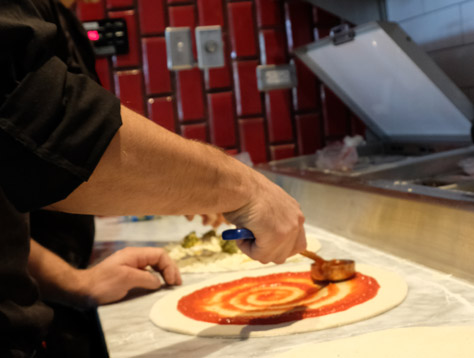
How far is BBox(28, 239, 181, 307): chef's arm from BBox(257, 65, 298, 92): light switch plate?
1.72 metres

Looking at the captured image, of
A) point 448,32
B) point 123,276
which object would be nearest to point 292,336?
point 123,276

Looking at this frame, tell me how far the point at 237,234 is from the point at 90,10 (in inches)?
89.8

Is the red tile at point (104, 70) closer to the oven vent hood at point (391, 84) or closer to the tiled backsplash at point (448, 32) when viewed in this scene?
→ the oven vent hood at point (391, 84)

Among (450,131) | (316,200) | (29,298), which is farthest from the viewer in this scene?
(450,131)

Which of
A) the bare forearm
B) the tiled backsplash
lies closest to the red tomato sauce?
the bare forearm

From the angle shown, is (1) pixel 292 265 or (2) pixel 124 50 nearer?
(1) pixel 292 265

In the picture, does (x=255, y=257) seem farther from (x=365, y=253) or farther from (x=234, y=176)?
A: (x=365, y=253)

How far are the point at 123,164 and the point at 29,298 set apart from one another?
0.51 metres

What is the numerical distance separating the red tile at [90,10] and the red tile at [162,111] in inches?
19.7

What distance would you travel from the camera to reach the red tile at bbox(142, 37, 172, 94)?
3.05 metres

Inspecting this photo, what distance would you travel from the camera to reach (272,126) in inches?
125

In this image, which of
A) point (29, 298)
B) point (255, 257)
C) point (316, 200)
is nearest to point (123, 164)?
point (255, 257)

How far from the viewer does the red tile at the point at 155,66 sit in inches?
120

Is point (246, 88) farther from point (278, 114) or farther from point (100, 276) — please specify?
point (100, 276)
